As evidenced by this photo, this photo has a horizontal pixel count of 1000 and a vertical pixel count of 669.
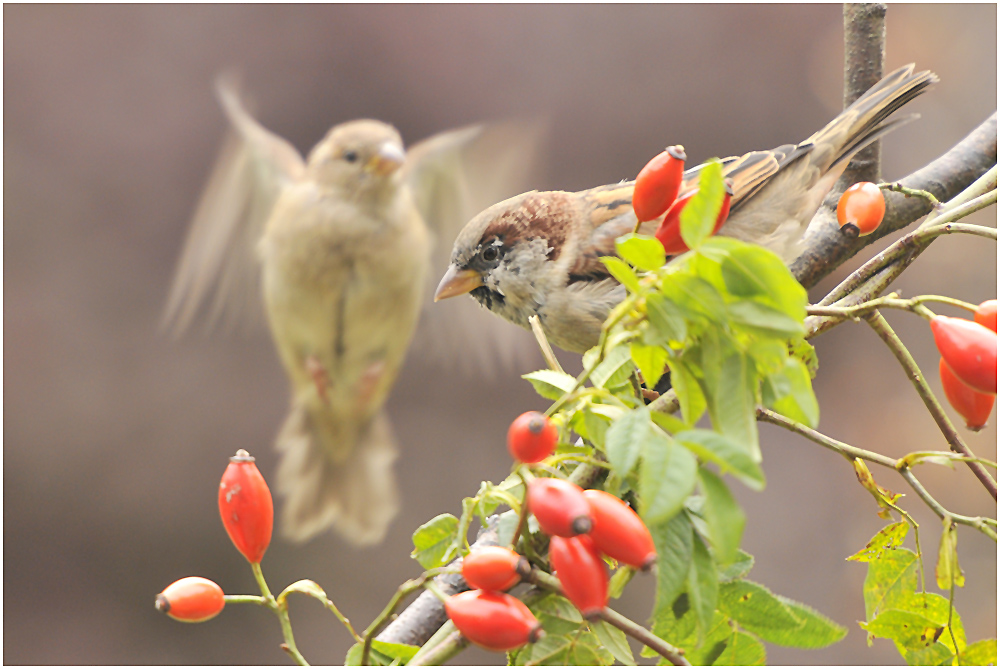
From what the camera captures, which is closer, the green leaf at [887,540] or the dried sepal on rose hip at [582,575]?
the dried sepal on rose hip at [582,575]

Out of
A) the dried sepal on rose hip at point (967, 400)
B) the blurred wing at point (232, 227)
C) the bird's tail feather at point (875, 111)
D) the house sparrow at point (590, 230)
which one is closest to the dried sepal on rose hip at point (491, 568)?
the dried sepal on rose hip at point (967, 400)

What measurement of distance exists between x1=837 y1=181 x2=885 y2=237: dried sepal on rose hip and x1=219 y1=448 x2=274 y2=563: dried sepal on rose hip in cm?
34

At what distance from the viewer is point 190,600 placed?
31cm

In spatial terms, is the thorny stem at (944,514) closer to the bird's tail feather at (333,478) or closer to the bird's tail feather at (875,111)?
the bird's tail feather at (875,111)

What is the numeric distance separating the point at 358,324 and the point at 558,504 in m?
1.40

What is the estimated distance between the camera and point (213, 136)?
63.6 inches

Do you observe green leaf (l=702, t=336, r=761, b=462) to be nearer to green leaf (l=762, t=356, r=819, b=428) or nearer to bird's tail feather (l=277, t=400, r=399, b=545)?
green leaf (l=762, t=356, r=819, b=428)

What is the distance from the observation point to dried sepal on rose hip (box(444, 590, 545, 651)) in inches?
9.6

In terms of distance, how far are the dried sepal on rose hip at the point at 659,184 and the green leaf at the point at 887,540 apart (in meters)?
0.19

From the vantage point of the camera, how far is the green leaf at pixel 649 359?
25 cm

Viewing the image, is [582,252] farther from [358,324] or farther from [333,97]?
[333,97]

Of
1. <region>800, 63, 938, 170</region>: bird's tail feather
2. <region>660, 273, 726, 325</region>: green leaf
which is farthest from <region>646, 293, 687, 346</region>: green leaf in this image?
<region>800, 63, 938, 170</region>: bird's tail feather

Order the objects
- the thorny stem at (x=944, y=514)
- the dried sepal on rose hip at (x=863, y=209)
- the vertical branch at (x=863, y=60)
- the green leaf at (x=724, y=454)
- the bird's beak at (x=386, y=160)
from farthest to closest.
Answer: the bird's beak at (x=386, y=160) → the vertical branch at (x=863, y=60) → the dried sepal on rose hip at (x=863, y=209) → the thorny stem at (x=944, y=514) → the green leaf at (x=724, y=454)

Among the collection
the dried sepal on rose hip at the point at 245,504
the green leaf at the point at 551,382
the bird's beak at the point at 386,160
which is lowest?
the dried sepal on rose hip at the point at 245,504
